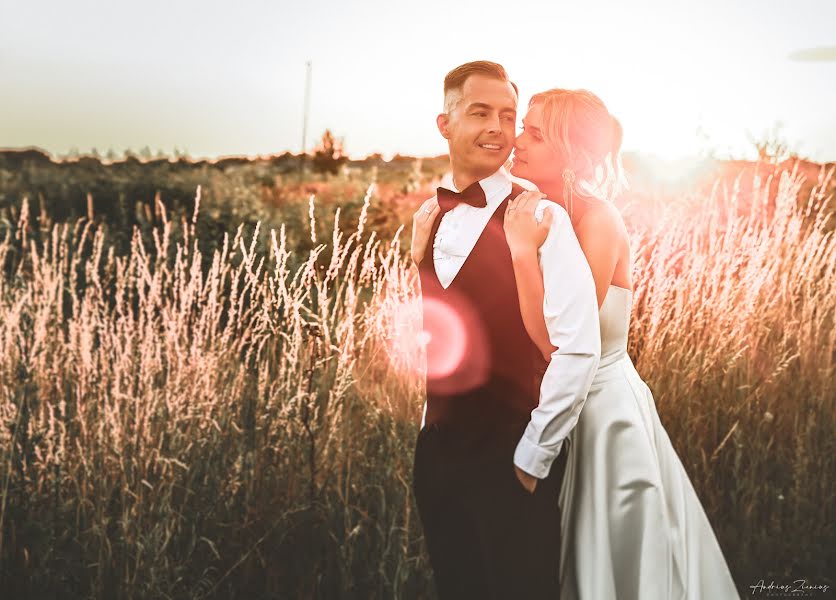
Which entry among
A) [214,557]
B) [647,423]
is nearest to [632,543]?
[647,423]

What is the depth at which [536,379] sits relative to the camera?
1.80 metres

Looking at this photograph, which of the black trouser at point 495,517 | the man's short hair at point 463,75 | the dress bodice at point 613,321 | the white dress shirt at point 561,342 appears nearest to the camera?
the white dress shirt at point 561,342

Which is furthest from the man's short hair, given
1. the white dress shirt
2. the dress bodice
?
the dress bodice

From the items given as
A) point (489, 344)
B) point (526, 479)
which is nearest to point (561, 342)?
point (489, 344)

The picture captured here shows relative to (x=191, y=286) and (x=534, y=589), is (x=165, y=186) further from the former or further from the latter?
(x=534, y=589)

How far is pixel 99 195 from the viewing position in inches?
400

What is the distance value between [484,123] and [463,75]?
14cm

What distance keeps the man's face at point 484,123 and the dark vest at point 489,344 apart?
96mm

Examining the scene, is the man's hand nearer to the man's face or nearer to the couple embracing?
the couple embracing

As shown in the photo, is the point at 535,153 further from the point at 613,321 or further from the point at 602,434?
the point at 602,434

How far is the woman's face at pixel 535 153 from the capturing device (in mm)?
1895

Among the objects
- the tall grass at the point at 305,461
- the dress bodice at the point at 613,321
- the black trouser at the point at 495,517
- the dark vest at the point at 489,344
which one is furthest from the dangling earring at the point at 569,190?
the tall grass at the point at 305,461

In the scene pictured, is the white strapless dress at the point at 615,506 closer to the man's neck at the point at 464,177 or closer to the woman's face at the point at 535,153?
the woman's face at the point at 535,153

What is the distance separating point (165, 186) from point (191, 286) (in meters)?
7.29
